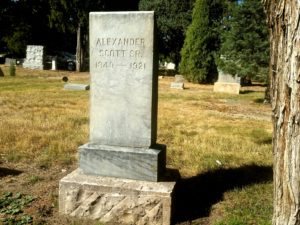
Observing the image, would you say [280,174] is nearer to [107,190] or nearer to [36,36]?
[107,190]

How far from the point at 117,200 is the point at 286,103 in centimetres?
203

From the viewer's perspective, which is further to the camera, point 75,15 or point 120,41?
point 75,15

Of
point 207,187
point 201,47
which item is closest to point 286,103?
point 207,187

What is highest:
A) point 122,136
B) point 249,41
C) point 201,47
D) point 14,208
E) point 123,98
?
point 201,47

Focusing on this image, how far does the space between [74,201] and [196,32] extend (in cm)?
1993

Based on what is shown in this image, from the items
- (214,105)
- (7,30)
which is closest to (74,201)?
(214,105)

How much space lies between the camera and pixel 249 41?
11.6 meters

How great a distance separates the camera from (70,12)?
27.2m

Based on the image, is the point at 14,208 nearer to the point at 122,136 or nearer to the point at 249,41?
the point at 122,136

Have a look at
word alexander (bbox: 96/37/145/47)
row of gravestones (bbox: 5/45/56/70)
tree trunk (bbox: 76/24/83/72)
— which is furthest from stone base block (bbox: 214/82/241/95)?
row of gravestones (bbox: 5/45/56/70)

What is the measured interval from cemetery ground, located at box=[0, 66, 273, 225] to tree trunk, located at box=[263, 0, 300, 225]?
1216 mm

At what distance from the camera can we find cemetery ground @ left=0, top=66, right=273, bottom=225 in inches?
159

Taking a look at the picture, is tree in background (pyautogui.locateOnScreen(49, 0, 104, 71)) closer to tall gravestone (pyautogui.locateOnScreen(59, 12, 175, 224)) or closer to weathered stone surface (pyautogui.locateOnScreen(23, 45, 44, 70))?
weathered stone surface (pyautogui.locateOnScreen(23, 45, 44, 70))

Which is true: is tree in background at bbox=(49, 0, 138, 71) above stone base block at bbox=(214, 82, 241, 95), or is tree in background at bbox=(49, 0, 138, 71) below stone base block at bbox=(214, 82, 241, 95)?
above
